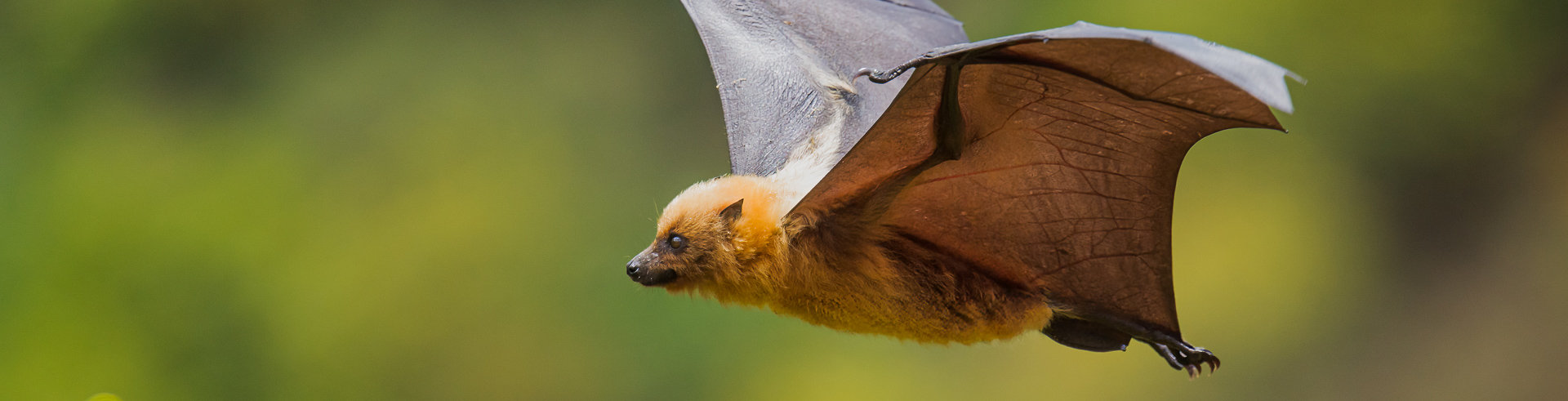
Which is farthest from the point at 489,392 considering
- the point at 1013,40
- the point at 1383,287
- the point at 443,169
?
the point at 1383,287

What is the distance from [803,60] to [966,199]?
20.4 inches

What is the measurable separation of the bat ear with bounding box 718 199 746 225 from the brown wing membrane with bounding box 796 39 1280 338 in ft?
0.30

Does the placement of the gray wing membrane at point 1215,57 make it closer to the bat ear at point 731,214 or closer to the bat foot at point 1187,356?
the bat ear at point 731,214

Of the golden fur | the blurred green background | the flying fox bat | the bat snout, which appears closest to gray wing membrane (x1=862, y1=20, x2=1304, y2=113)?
the flying fox bat

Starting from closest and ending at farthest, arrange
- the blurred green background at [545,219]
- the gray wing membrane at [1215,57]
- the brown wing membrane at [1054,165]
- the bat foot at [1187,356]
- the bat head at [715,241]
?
the gray wing membrane at [1215,57]
the brown wing membrane at [1054,165]
the bat head at [715,241]
the bat foot at [1187,356]
the blurred green background at [545,219]

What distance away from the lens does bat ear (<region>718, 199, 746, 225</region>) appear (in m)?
1.29

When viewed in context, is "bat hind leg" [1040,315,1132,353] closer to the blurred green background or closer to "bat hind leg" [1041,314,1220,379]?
"bat hind leg" [1041,314,1220,379]

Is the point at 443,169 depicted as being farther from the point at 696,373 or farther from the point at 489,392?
the point at 696,373

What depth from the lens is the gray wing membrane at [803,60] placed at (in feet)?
5.17

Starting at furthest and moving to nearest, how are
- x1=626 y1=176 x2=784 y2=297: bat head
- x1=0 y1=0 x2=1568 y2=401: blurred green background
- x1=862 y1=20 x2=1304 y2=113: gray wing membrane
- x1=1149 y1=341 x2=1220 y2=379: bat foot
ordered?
x1=0 y1=0 x2=1568 y2=401: blurred green background < x1=1149 y1=341 x2=1220 y2=379: bat foot < x1=626 y1=176 x2=784 y2=297: bat head < x1=862 y1=20 x2=1304 y2=113: gray wing membrane

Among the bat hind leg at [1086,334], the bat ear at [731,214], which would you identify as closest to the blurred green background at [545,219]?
the bat hind leg at [1086,334]

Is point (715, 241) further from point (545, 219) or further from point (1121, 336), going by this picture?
point (545, 219)

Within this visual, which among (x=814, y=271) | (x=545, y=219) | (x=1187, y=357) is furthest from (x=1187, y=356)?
(x=545, y=219)

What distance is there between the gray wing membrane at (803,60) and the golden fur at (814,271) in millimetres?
200
